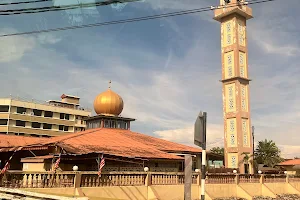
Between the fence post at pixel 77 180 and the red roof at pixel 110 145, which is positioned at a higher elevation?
the red roof at pixel 110 145

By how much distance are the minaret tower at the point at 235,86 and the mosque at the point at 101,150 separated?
4846 millimetres

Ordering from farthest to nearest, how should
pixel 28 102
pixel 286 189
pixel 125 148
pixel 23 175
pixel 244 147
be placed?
pixel 28 102 < pixel 244 147 < pixel 286 189 < pixel 125 148 < pixel 23 175

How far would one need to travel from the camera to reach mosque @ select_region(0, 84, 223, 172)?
74.8ft

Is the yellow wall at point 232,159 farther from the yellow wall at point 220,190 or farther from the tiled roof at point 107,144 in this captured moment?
the yellow wall at point 220,190

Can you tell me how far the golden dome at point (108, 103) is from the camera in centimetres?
4009

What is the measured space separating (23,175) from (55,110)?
194 ft

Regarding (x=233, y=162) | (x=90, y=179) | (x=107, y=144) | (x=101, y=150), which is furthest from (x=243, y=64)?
(x=90, y=179)

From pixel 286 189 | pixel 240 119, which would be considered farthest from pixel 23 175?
pixel 240 119

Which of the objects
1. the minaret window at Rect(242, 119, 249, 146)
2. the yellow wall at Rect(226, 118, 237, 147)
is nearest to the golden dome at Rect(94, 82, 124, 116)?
the yellow wall at Rect(226, 118, 237, 147)

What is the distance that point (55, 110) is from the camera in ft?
240

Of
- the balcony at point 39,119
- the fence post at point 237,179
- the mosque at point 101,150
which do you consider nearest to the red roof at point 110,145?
the mosque at point 101,150

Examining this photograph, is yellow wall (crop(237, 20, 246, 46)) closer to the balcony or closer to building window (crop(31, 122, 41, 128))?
the balcony

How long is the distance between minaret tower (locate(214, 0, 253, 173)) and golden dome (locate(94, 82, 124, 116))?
15.2m

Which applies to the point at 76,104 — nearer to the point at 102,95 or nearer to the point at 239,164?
the point at 102,95
